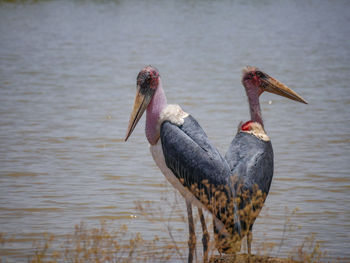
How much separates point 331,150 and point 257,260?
4.74 m

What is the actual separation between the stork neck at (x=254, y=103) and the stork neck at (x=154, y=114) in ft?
2.73

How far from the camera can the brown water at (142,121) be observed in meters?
7.05

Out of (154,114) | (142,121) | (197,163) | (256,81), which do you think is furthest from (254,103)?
(142,121)

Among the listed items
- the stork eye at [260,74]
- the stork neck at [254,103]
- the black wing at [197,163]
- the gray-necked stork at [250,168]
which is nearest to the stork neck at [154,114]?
the black wing at [197,163]

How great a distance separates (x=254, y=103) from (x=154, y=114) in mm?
980

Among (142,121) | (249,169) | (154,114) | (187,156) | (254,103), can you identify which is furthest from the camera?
(142,121)

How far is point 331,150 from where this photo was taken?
948 cm

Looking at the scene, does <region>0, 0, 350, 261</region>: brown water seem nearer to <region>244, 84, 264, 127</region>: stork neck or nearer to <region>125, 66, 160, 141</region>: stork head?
<region>244, 84, 264, 127</region>: stork neck

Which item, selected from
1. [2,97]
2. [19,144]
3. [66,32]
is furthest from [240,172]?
[66,32]

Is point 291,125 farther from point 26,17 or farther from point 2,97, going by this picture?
point 26,17

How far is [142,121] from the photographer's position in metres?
→ 11.9

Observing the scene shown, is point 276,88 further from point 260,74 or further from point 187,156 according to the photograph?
point 187,156

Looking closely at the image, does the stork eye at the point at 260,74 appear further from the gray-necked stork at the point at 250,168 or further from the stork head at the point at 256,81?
the gray-necked stork at the point at 250,168

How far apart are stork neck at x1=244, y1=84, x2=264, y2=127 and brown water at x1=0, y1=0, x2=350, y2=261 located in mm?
991
